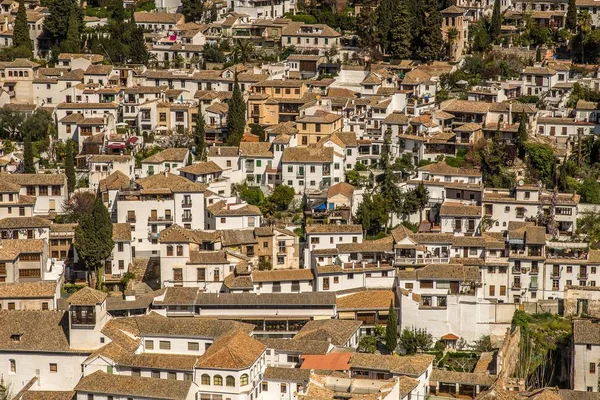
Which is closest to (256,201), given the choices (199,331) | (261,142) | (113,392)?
(261,142)

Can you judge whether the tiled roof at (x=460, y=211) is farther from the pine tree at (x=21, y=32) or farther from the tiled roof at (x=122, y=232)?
the pine tree at (x=21, y=32)

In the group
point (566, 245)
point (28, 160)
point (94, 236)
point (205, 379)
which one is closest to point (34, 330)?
point (94, 236)

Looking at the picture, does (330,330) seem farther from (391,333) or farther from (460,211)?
(460,211)

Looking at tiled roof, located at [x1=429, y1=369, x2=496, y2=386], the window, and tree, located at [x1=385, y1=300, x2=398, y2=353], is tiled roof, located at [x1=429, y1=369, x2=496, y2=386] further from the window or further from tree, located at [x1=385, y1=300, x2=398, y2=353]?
the window

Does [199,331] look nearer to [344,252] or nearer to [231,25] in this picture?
[344,252]

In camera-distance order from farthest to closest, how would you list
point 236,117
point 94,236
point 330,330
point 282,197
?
point 236,117 → point 282,197 → point 94,236 → point 330,330

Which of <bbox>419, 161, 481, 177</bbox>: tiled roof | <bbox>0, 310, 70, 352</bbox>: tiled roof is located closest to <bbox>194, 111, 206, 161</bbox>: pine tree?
<bbox>419, 161, 481, 177</bbox>: tiled roof
